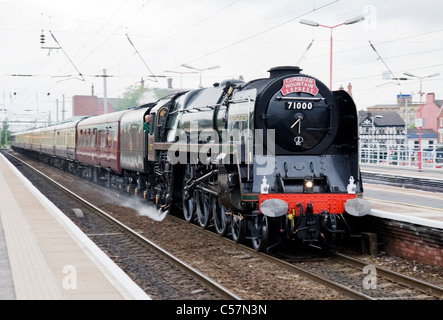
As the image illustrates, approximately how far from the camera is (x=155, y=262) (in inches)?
394

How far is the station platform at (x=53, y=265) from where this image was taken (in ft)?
22.3

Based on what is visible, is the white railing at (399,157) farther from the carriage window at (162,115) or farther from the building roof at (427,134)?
the building roof at (427,134)

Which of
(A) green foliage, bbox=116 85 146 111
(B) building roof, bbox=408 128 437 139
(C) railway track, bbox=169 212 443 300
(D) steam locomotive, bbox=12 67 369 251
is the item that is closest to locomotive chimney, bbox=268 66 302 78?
(D) steam locomotive, bbox=12 67 369 251

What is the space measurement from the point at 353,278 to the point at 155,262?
11.2 feet

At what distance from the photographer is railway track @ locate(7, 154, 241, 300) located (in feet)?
25.8

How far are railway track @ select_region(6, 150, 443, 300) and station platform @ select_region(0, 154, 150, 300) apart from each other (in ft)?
9.48

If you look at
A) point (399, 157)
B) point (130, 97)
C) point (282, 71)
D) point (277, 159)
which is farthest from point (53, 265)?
point (130, 97)

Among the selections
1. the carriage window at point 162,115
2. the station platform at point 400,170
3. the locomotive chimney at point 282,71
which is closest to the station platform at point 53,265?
the carriage window at point 162,115

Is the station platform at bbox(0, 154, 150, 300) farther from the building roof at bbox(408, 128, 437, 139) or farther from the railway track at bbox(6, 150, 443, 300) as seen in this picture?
the building roof at bbox(408, 128, 437, 139)

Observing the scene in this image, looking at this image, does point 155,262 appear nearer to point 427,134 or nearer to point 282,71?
point 282,71

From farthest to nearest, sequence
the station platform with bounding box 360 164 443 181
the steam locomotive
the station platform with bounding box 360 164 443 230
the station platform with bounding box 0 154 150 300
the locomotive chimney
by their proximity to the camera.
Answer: the station platform with bounding box 360 164 443 181
the locomotive chimney
the steam locomotive
the station platform with bounding box 360 164 443 230
the station platform with bounding box 0 154 150 300

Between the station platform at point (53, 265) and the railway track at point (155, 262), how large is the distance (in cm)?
69
